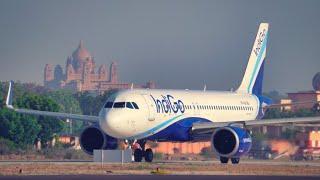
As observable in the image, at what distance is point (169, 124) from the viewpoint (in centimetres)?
7888

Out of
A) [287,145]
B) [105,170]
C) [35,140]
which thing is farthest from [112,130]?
[35,140]

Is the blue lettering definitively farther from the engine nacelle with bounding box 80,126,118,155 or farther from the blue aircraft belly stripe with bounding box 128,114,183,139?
the engine nacelle with bounding box 80,126,118,155

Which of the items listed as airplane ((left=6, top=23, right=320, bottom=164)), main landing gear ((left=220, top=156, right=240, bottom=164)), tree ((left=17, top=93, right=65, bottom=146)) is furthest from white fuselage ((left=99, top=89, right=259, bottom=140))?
tree ((left=17, top=93, right=65, bottom=146))

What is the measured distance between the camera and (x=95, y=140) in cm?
8112

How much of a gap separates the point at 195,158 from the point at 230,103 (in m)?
7.46

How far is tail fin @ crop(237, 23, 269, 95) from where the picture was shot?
92438 mm

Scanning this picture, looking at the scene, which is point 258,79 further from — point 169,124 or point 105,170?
point 105,170

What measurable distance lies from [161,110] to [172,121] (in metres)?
1.57

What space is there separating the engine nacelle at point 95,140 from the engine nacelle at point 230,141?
7.61 m

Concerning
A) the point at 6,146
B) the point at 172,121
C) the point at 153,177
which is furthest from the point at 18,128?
the point at 153,177

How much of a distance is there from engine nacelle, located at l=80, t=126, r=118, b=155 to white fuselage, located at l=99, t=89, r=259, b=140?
3.98 meters

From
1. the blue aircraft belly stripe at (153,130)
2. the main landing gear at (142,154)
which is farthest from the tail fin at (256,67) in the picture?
the main landing gear at (142,154)

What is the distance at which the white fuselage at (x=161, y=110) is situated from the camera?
246 ft

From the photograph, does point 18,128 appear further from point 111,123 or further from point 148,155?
point 111,123
